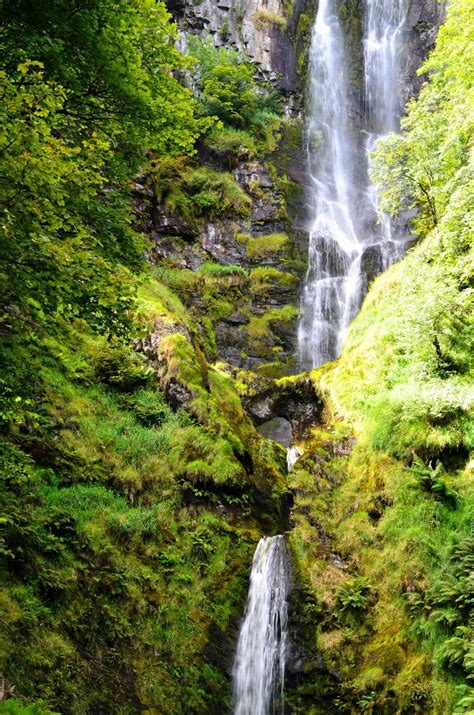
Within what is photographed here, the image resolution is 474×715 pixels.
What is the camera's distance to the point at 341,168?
106 feet

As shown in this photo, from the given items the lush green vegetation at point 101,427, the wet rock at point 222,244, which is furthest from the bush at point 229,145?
the lush green vegetation at point 101,427

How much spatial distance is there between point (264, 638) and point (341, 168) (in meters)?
29.9

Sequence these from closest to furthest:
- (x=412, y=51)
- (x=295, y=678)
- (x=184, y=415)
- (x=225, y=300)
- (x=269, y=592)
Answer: (x=295, y=678) → (x=269, y=592) → (x=184, y=415) → (x=225, y=300) → (x=412, y=51)

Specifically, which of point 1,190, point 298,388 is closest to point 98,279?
point 1,190

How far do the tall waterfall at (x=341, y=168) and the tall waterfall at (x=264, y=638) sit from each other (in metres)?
12.7

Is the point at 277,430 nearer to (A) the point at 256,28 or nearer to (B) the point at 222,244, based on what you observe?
(B) the point at 222,244

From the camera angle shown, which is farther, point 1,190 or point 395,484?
point 395,484

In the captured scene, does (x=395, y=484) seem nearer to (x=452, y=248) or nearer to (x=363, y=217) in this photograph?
(x=452, y=248)

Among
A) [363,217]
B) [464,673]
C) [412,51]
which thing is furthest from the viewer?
[412,51]

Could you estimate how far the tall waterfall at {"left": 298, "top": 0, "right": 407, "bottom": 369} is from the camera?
891 inches

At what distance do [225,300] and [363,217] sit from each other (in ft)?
35.6

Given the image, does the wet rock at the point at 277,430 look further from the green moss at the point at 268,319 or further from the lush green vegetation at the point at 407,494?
the green moss at the point at 268,319

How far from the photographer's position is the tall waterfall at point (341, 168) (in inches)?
891

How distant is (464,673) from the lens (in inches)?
250
